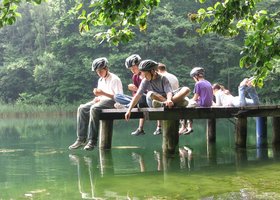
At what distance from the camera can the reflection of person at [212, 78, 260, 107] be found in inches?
365

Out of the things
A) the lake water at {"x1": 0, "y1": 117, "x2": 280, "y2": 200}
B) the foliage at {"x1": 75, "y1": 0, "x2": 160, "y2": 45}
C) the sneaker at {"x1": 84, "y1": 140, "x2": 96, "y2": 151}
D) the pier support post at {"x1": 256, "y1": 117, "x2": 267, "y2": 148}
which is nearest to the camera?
the foliage at {"x1": 75, "y1": 0, "x2": 160, "y2": 45}

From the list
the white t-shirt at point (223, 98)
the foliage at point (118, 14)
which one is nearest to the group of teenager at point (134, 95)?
the white t-shirt at point (223, 98)

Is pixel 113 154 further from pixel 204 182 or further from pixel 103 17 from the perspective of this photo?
pixel 103 17

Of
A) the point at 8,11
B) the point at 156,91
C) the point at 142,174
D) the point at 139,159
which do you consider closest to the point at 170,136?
the point at 139,159

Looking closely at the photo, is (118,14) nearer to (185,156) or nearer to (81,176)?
(81,176)

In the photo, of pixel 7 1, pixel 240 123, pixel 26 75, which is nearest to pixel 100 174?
pixel 7 1

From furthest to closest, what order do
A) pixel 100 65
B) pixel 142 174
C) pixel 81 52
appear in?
pixel 81 52 → pixel 100 65 → pixel 142 174

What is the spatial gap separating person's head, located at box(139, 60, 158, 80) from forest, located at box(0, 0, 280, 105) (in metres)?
25.4

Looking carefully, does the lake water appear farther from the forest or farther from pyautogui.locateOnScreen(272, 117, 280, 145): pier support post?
the forest

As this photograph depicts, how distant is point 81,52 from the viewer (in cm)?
3794

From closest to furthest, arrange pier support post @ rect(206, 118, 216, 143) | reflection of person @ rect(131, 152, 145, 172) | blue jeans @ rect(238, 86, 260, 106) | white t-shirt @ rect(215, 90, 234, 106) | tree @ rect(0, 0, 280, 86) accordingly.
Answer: tree @ rect(0, 0, 280, 86) < reflection of person @ rect(131, 152, 145, 172) < blue jeans @ rect(238, 86, 260, 106) < white t-shirt @ rect(215, 90, 234, 106) < pier support post @ rect(206, 118, 216, 143)

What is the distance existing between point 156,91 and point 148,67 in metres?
0.51

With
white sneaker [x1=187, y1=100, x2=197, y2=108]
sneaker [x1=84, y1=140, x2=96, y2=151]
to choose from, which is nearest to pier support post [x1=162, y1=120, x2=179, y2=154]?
white sneaker [x1=187, y1=100, x2=197, y2=108]

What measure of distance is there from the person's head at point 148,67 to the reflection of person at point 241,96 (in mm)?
2439
